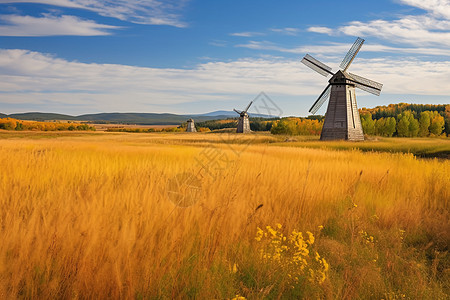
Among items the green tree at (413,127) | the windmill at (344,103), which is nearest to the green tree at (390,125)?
the green tree at (413,127)

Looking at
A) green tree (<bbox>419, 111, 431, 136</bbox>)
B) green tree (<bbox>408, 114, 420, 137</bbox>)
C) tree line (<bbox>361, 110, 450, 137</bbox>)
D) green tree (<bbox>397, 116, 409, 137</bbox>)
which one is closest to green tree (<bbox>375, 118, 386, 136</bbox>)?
tree line (<bbox>361, 110, 450, 137</bbox>)

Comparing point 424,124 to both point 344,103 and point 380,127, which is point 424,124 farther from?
point 344,103

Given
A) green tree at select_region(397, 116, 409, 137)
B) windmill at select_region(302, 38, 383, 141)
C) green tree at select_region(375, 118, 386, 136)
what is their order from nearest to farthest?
windmill at select_region(302, 38, 383, 141), green tree at select_region(397, 116, 409, 137), green tree at select_region(375, 118, 386, 136)

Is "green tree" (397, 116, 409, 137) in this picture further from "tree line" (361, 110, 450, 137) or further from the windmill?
the windmill

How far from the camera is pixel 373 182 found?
782 cm

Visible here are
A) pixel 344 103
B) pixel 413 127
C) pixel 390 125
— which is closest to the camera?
pixel 344 103

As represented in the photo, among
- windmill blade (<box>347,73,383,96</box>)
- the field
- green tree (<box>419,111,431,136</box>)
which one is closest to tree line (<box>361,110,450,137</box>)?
green tree (<box>419,111,431,136</box>)

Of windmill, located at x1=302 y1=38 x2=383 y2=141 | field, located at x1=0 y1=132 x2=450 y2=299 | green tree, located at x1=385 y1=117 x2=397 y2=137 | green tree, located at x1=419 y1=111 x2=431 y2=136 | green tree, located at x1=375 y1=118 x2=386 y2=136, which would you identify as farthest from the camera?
green tree, located at x1=375 y1=118 x2=386 y2=136

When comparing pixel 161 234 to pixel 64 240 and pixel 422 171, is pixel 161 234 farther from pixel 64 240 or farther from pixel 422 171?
pixel 422 171

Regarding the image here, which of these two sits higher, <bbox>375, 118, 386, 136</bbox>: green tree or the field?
<bbox>375, 118, 386, 136</bbox>: green tree

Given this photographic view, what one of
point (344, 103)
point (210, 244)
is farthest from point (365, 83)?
point (210, 244)

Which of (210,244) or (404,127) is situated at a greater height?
(404,127)

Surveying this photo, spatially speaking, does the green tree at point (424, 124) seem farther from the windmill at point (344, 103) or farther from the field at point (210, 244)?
the field at point (210, 244)

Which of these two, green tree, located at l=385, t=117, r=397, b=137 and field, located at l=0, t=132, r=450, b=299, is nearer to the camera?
field, located at l=0, t=132, r=450, b=299
